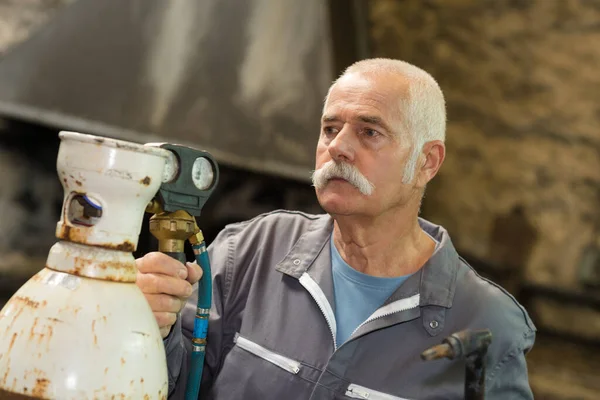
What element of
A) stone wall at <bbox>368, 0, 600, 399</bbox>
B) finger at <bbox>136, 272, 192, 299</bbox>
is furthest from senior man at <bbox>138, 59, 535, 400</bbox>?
stone wall at <bbox>368, 0, 600, 399</bbox>

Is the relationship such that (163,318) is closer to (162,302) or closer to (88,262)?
(162,302)

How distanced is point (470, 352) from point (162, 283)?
0.47 m

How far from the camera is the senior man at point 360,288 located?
1.51m

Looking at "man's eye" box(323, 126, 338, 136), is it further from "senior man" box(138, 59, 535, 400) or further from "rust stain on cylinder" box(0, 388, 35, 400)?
"rust stain on cylinder" box(0, 388, 35, 400)

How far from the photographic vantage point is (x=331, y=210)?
159 centimetres

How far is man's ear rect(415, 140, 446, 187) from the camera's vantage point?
1738 mm

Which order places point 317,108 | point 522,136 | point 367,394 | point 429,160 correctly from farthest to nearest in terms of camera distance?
point 522,136 → point 317,108 → point 429,160 → point 367,394

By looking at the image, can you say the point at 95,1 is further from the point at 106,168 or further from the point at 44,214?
the point at 106,168

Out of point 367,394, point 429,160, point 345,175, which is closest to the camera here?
point 367,394

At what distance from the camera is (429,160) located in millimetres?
1771

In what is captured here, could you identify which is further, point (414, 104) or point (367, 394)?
point (414, 104)

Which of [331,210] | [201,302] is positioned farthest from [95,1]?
[201,302]

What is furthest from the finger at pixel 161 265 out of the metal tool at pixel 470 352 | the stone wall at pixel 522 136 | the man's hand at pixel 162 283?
the stone wall at pixel 522 136

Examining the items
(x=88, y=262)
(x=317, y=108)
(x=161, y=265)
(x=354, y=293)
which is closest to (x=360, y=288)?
(x=354, y=293)
